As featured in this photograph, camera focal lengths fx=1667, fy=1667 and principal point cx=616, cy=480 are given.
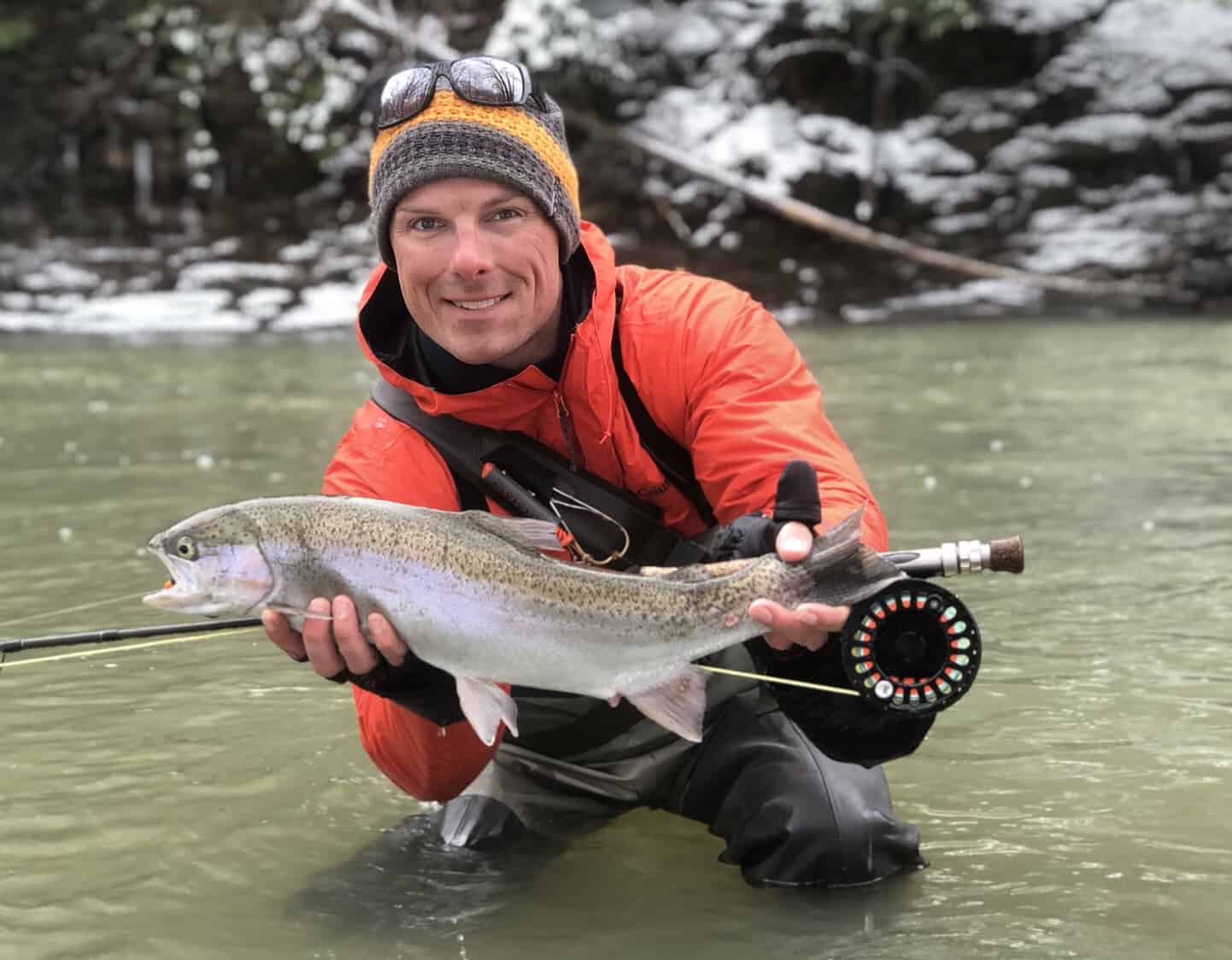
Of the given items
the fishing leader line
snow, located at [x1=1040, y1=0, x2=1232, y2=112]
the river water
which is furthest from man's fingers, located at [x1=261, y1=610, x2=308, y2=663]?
snow, located at [x1=1040, y1=0, x2=1232, y2=112]

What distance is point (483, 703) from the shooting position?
350 cm

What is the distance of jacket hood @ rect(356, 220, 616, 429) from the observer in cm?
399

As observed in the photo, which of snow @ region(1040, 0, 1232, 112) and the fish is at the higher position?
snow @ region(1040, 0, 1232, 112)

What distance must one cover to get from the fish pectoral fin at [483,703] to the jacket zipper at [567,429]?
78 cm

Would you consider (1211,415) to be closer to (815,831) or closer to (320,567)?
(815,831)

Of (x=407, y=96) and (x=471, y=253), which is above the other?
(x=407, y=96)

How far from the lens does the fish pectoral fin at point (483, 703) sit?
3488mm

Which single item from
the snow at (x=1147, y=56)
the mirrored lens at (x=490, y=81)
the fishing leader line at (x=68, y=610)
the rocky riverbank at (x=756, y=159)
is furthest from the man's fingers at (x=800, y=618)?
the snow at (x=1147, y=56)

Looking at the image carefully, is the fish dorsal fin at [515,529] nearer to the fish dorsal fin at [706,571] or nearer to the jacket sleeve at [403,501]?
the fish dorsal fin at [706,571]

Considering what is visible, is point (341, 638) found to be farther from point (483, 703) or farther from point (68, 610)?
point (68, 610)

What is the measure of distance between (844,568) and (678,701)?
476 millimetres

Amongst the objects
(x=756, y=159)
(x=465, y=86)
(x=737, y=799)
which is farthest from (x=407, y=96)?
(x=756, y=159)

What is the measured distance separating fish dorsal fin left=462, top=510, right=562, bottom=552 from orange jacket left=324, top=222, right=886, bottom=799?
0.55m

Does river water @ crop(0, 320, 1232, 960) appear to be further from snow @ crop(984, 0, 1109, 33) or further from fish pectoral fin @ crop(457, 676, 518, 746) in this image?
snow @ crop(984, 0, 1109, 33)
